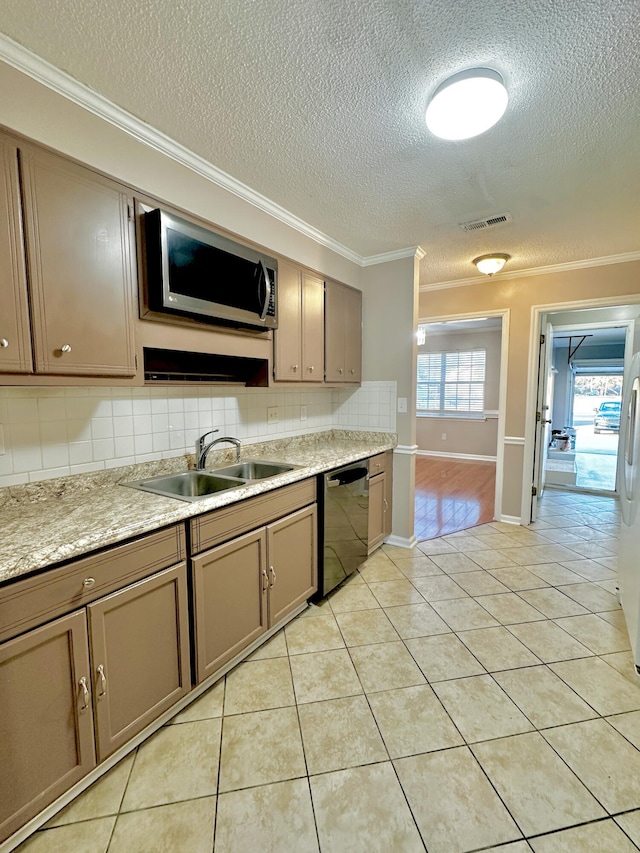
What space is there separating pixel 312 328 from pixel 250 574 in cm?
167

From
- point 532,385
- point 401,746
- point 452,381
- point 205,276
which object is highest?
point 205,276

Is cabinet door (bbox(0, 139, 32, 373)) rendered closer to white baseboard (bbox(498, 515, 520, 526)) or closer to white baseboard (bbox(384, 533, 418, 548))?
white baseboard (bbox(384, 533, 418, 548))

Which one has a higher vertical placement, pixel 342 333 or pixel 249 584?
pixel 342 333

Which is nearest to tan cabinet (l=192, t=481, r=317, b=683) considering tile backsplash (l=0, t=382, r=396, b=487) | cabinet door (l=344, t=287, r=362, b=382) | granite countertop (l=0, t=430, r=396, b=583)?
granite countertop (l=0, t=430, r=396, b=583)

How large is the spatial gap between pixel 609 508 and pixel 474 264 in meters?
3.19

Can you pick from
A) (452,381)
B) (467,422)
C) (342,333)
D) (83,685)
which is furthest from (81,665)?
(452,381)

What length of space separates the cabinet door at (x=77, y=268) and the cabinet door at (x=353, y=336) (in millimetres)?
1817

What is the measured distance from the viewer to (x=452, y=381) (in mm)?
7090

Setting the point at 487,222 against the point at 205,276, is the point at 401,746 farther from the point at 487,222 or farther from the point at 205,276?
the point at 487,222

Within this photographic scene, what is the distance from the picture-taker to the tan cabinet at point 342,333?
9.32 ft

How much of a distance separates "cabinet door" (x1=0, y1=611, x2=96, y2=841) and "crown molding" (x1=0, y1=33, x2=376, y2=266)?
1860 mm

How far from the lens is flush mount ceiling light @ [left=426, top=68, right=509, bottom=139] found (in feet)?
4.47

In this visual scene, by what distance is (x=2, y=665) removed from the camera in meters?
1.02

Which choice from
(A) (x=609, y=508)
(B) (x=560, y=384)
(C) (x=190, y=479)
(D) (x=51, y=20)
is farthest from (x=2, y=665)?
(B) (x=560, y=384)
